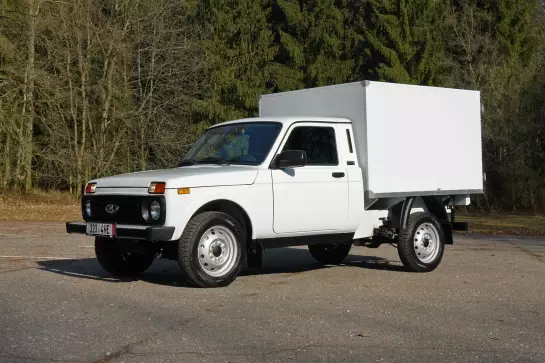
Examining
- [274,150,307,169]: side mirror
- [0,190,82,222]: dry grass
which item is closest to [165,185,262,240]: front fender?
[274,150,307,169]: side mirror

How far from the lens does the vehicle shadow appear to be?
10.1 meters

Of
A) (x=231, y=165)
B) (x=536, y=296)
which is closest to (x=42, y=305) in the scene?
(x=231, y=165)

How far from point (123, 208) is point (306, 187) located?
2.30 meters

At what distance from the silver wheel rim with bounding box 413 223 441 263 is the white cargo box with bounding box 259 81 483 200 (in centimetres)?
53

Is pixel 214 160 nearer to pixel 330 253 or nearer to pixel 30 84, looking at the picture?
pixel 330 253

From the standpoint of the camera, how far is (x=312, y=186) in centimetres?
987

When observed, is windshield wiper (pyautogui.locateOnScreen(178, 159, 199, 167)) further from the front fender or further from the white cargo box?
the white cargo box

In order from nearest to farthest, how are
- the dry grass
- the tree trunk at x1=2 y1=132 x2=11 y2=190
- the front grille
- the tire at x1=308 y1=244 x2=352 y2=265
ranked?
the front grille, the tire at x1=308 y1=244 x2=352 y2=265, the dry grass, the tree trunk at x1=2 y1=132 x2=11 y2=190

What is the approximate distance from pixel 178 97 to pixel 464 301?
90.5 ft

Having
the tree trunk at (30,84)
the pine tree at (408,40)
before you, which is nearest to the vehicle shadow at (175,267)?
the tree trunk at (30,84)

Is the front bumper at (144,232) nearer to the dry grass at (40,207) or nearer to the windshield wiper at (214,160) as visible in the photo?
the windshield wiper at (214,160)

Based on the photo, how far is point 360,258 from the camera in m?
13.0

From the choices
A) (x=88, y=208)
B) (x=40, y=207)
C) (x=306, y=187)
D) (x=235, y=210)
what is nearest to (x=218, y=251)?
(x=235, y=210)

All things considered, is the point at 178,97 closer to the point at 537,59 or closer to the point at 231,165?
the point at 537,59
